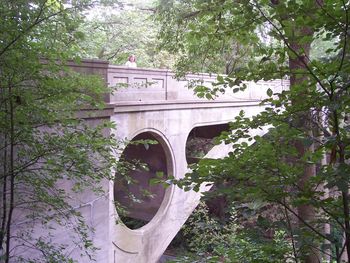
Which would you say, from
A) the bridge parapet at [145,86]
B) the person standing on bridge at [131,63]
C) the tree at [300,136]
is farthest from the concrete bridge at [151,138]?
the tree at [300,136]

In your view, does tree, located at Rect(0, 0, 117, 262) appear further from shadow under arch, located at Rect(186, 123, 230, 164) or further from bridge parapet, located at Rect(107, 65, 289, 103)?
shadow under arch, located at Rect(186, 123, 230, 164)

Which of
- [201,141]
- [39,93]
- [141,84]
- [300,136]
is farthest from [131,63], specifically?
[300,136]

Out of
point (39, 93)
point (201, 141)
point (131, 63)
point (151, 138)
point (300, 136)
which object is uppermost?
point (131, 63)

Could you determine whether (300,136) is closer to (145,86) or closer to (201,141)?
(145,86)

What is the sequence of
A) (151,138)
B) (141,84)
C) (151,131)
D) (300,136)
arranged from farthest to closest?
(151,138) → (151,131) → (141,84) → (300,136)

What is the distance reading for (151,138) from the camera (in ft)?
28.8

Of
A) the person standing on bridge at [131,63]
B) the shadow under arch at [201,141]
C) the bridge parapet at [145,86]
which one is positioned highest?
the person standing on bridge at [131,63]

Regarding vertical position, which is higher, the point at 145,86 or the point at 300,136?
the point at 145,86

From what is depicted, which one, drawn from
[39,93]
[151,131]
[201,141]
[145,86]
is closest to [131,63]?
[151,131]

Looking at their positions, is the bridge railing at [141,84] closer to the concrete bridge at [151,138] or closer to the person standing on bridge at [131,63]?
the concrete bridge at [151,138]

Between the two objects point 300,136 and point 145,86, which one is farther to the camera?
point 145,86

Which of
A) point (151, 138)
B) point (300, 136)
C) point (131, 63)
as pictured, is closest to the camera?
point (300, 136)

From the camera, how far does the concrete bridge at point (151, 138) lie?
5.38 meters

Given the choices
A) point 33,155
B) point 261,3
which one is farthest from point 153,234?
point 261,3
